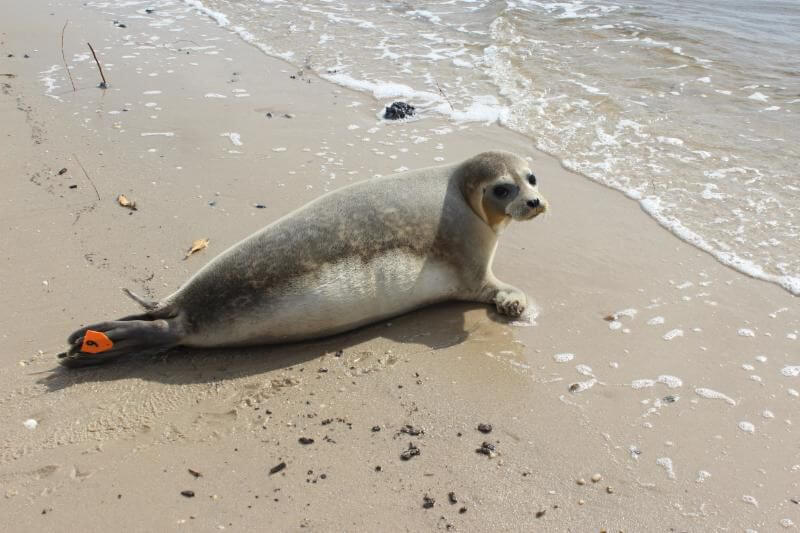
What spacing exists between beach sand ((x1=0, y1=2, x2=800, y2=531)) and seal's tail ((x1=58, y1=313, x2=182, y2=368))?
8 cm

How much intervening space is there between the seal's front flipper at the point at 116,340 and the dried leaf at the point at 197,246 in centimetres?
114

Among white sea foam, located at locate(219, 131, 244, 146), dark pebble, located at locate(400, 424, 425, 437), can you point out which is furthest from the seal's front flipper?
white sea foam, located at locate(219, 131, 244, 146)

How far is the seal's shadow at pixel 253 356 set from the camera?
12.2ft

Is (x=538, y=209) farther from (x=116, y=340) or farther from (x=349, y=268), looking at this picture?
(x=116, y=340)

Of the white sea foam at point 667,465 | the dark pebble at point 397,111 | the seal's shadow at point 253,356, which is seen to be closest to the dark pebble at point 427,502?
the white sea foam at point 667,465

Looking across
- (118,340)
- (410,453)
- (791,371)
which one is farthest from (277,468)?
(791,371)

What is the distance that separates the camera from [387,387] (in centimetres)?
370

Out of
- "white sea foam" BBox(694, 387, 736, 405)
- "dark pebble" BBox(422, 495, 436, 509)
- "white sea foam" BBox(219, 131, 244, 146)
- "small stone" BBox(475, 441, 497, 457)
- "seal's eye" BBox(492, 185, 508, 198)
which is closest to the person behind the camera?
"dark pebble" BBox(422, 495, 436, 509)

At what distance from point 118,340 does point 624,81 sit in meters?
7.39

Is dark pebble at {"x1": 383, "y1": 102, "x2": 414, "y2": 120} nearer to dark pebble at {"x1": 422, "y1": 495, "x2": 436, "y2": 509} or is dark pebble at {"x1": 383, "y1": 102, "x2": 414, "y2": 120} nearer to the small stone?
the small stone

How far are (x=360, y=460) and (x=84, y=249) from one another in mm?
2804

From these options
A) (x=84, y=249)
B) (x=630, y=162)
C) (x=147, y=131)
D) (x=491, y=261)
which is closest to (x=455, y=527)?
(x=491, y=261)

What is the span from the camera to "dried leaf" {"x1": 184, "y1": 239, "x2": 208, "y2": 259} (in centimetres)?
489

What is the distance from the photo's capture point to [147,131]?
22.8 feet
